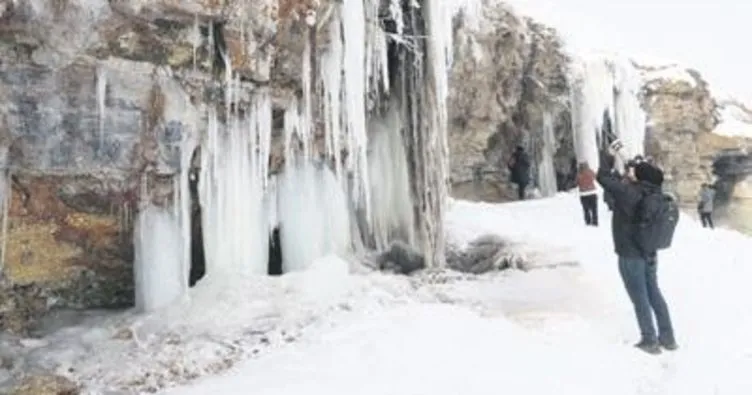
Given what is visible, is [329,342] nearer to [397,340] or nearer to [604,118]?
[397,340]

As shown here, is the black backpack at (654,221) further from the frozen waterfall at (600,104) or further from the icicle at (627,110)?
the icicle at (627,110)

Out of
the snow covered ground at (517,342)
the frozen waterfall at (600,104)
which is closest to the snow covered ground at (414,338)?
the snow covered ground at (517,342)

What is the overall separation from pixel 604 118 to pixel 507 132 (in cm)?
237

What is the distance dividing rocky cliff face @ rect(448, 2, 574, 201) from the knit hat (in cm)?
1050

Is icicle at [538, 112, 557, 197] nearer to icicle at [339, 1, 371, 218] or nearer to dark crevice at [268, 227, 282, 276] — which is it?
icicle at [339, 1, 371, 218]

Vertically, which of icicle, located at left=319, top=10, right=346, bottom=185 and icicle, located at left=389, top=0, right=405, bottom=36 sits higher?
icicle, located at left=389, top=0, right=405, bottom=36

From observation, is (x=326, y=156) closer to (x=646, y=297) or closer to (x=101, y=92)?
(x=101, y=92)

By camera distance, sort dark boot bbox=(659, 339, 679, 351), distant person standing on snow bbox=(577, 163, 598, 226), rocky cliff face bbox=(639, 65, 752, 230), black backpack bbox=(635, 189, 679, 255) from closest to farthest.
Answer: black backpack bbox=(635, 189, 679, 255) → dark boot bbox=(659, 339, 679, 351) → distant person standing on snow bbox=(577, 163, 598, 226) → rocky cliff face bbox=(639, 65, 752, 230)

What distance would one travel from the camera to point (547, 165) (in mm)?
20719

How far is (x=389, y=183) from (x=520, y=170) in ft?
31.0

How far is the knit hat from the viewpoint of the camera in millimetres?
6145

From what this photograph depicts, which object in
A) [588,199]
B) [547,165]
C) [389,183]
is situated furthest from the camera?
[547,165]

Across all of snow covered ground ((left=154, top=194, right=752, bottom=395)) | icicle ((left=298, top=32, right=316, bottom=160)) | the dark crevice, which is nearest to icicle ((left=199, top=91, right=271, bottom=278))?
icicle ((left=298, top=32, right=316, bottom=160))

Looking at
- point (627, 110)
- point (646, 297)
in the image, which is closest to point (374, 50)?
point (646, 297)
